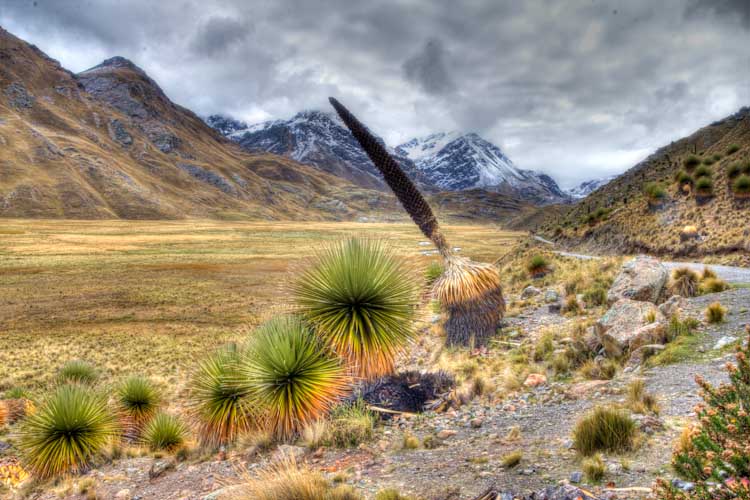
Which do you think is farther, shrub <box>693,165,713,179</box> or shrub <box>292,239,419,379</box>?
shrub <box>693,165,713,179</box>

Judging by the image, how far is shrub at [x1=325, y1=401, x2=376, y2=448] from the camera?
20.6 feet

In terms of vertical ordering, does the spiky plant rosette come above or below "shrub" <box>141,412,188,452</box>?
above

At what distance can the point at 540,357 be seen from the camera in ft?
29.8

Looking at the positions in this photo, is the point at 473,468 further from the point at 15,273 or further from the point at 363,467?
the point at 15,273

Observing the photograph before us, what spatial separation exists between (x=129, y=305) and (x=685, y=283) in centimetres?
2885

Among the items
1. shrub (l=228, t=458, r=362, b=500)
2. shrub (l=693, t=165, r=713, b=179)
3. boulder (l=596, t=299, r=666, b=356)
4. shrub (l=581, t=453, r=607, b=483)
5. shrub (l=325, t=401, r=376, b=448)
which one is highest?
shrub (l=693, t=165, r=713, b=179)

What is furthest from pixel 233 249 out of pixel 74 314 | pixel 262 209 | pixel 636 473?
pixel 262 209

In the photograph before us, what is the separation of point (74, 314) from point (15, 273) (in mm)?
19720

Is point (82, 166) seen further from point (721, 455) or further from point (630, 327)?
point (721, 455)

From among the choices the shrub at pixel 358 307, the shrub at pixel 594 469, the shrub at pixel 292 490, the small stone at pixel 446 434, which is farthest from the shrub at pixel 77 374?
the shrub at pixel 594 469

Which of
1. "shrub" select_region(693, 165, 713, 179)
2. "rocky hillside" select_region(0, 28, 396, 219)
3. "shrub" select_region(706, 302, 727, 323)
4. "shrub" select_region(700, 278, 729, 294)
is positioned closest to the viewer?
"shrub" select_region(706, 302, 727, 323)

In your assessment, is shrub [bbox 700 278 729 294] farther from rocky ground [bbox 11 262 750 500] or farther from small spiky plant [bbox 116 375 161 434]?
small spiky plant [bbox 116 375 161 434]

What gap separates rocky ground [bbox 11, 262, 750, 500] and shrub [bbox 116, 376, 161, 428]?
6.29ft

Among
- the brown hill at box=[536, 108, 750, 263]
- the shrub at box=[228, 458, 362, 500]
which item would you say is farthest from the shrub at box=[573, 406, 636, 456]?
the brown hill at box=[536, 108, 750, 263]
